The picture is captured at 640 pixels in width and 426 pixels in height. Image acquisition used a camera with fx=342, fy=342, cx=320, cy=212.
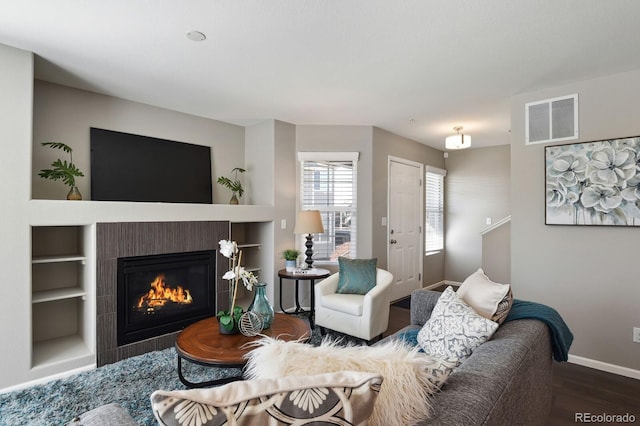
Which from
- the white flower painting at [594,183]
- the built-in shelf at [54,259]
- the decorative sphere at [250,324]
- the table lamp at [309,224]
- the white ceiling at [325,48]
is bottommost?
the decorative sphere at [250,324]

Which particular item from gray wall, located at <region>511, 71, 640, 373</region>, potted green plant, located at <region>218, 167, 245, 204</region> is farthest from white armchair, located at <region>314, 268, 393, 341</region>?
potted green plant, located at <region>218, 167, 245, 204</region>

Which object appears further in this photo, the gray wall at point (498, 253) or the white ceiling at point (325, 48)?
the gray wall at point (498, 253)

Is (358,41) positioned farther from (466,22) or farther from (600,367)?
(600,367)

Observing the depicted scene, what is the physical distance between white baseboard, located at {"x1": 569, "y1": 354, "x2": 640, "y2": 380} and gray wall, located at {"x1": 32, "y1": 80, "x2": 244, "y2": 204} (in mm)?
4049

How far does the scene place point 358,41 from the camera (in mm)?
2305

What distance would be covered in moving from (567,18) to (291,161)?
121 inches

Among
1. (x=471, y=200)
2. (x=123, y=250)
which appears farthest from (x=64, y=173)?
(x=471, y=200)

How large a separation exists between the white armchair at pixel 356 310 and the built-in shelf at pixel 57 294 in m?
2.12

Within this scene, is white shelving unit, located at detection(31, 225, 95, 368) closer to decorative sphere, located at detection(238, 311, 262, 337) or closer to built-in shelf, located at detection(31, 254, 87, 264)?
built-in shelf, located at detection(31, 254, 87, 264)

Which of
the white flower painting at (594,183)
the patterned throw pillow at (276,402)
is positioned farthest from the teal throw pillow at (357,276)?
the patterned throw pillow at (276,402)

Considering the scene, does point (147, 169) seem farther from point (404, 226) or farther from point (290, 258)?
point (404, 226)

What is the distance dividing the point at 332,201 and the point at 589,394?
312cm

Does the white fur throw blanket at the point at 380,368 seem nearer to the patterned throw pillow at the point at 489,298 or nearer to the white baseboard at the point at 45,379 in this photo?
the patterned throw pillow at the point at 489,298

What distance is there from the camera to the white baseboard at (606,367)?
8.93ft
